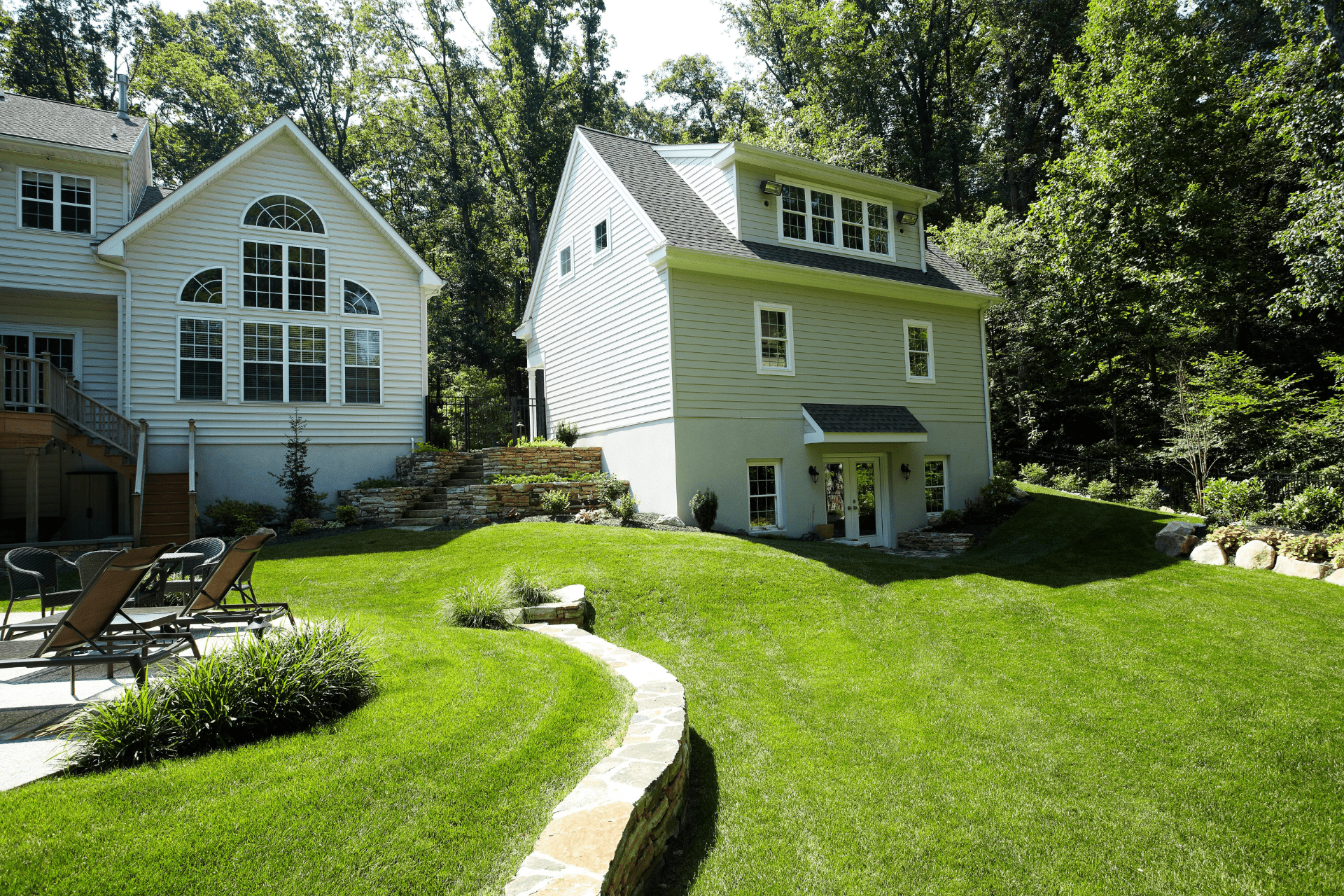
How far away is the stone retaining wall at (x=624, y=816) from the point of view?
118 inches

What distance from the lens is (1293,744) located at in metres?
5.75

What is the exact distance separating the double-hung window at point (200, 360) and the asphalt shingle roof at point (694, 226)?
9.65m

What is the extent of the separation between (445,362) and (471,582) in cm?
2306

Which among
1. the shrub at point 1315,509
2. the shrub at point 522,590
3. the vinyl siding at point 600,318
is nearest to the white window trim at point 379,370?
the vinyl siding at point 600,318

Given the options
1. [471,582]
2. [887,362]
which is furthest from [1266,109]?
[471,582]

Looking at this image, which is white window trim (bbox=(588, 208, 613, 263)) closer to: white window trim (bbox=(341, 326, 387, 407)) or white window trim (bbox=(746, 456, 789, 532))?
white window trim (bbox=(341, 326, 387, 407))

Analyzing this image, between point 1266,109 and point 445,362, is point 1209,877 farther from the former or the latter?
point 445,362

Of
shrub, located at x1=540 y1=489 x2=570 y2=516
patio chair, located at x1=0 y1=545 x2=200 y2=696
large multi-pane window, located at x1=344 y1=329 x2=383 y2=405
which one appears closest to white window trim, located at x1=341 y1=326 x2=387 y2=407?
large multi-pane window, located at x1=344 y1=329 x2=383 y2=405

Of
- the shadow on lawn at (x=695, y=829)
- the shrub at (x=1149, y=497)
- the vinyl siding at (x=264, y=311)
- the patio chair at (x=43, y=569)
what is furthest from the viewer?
the shrub at (x=1149, y=497)

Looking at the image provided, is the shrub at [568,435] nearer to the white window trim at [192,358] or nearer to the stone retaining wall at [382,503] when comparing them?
the stone retaining wall at [382,503]

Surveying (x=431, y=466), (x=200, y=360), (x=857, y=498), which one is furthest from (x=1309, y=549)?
(x=200, y=360)

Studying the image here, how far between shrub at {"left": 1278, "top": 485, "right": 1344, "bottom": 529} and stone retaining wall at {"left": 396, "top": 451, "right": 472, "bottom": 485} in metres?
17.4

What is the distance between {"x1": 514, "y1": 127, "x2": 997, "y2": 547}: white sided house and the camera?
46.0 feet

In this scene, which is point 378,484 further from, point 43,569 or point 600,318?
point 43,569
